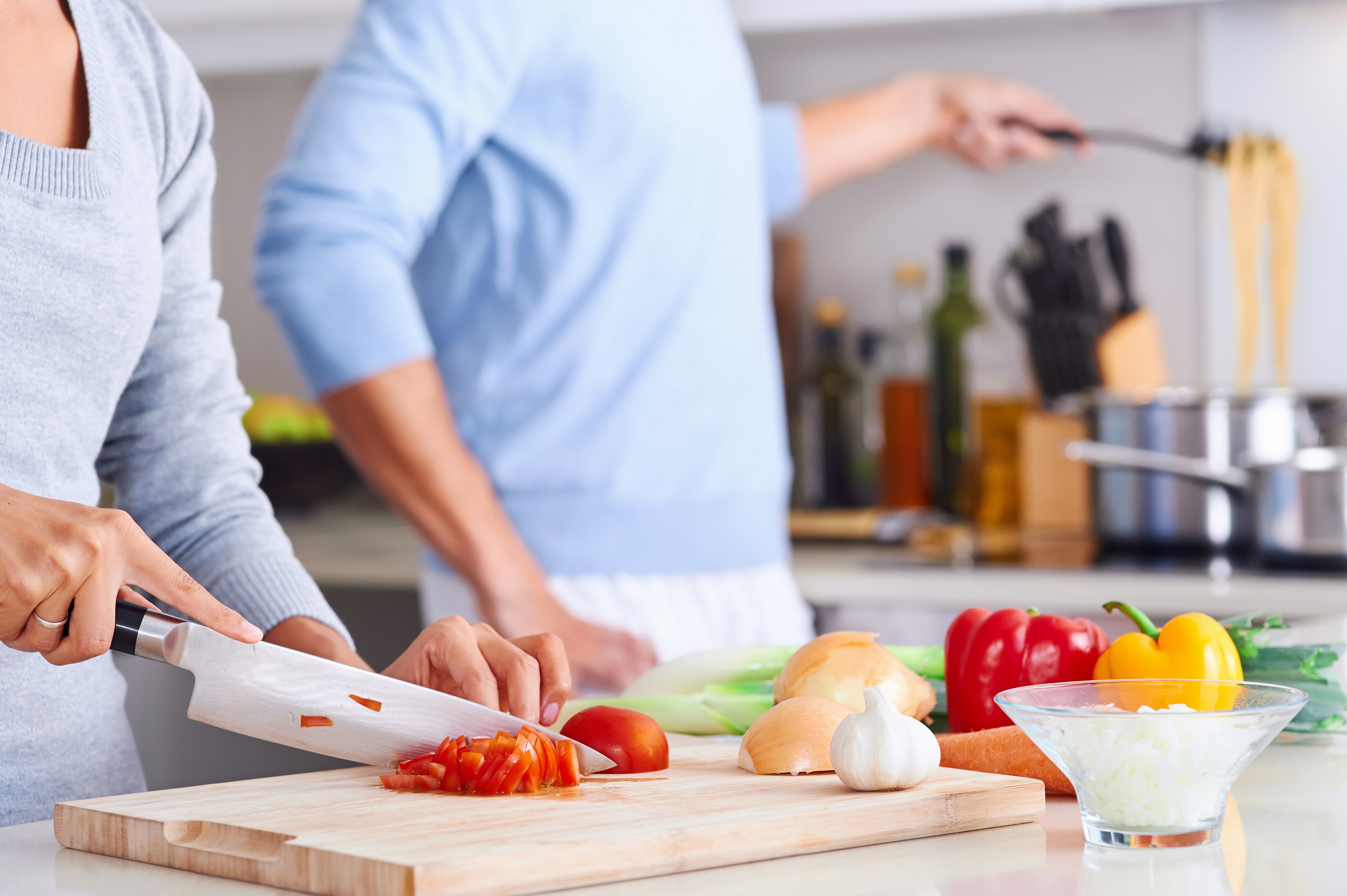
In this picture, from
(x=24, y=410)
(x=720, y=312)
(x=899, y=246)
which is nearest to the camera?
(x=24, y=410)

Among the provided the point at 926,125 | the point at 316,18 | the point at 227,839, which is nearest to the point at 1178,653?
the point at 227,839

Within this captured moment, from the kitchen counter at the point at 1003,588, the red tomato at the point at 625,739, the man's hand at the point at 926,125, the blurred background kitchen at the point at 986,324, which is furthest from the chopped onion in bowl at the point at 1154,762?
the man's hand at the point at 926,125

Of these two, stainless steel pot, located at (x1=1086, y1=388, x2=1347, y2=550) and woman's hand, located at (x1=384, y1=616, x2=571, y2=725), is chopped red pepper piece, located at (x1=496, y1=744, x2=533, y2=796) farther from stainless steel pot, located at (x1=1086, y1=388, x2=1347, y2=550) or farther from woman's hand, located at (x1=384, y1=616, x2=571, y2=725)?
stainless steel pot, located at (x1=1086, y1=388, x2=1347, y2=550)

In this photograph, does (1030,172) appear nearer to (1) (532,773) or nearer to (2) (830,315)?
(2) (830,315)

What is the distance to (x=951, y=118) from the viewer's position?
2215mm

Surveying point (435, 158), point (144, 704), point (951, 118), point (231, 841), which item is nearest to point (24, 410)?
point (231, 841)

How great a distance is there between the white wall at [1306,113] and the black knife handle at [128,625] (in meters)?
2.01

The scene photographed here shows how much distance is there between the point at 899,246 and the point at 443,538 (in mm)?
1310

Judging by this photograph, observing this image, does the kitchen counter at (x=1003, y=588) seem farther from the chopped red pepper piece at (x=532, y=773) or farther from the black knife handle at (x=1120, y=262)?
the chopped red pepper piece at (x=532, y=773)

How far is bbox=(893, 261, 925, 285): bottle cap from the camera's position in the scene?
98.0 inches

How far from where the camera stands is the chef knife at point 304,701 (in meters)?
0.73

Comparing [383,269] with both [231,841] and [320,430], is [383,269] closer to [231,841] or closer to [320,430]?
[231,841]

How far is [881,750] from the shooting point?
27.2 inches

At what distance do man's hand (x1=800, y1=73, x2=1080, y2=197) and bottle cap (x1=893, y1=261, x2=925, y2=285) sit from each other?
10.3 inches
